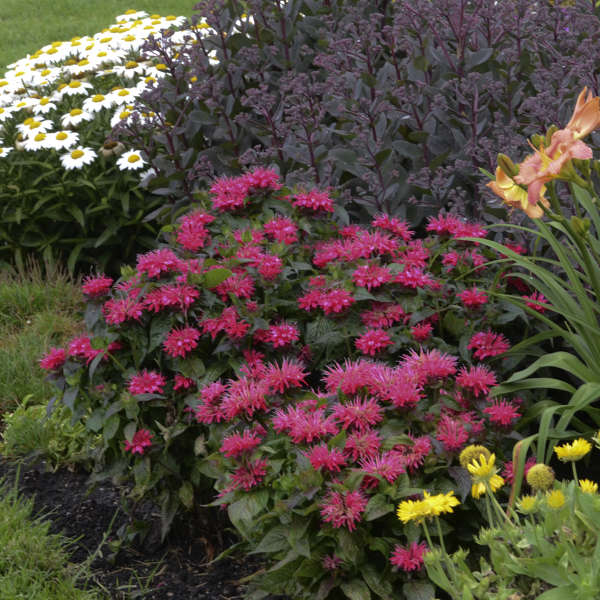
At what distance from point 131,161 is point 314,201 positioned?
6.72 ft

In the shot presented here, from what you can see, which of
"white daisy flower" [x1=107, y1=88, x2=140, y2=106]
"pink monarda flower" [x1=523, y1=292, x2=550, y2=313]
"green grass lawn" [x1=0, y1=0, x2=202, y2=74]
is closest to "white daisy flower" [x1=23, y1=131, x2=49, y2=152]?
"white daisy flower" [x1=107, y1=88, x2=140, y2=106]

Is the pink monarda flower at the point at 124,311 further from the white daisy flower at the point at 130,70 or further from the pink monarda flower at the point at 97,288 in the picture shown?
the white daisy flower at the point at 130,70

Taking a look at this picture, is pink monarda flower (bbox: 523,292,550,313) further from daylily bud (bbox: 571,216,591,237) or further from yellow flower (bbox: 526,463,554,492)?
yellow flower (bbox: 526,463,554,492)

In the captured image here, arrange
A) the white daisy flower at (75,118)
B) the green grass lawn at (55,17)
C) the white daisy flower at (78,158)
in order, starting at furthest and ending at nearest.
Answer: the green grass lawn at (55,17) < the white daisy flower at (75,118) < the white daisy flower at (78,158)

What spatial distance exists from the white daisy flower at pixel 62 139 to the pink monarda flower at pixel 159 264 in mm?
2491

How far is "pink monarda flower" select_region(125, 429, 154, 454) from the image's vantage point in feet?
7.92

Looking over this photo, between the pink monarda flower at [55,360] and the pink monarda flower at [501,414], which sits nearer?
the pink monarda flower at [501,414]

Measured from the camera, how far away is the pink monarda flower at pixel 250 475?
2.07 metres

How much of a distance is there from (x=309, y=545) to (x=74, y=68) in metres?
4.58

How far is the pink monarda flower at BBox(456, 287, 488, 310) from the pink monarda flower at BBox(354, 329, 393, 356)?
0.89 feet

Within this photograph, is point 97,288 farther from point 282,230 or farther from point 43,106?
point 43,106

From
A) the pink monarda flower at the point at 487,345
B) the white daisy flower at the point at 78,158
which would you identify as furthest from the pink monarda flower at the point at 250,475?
the white daisy flower at the point at 78,158

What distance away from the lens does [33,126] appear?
5031mm

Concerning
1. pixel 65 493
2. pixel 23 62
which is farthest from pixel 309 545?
pixel 23 62
